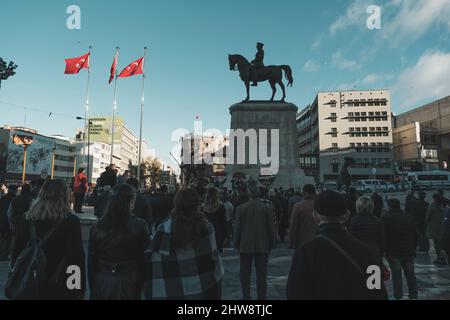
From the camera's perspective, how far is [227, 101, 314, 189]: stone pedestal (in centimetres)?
2297

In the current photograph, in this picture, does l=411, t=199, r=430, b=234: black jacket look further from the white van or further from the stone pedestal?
the white van

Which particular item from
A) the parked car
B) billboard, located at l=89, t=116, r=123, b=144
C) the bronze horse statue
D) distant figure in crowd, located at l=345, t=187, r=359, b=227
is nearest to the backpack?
distant figure in crowd, located at l=345, t=187, r=359, b=227

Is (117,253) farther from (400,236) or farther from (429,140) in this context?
(429,140)

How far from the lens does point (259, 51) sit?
23031mm

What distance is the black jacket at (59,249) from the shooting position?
2.91m

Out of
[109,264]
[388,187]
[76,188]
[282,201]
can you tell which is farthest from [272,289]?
[388,187]

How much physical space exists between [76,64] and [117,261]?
999 inches

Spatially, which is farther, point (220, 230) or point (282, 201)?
point (282, 201)

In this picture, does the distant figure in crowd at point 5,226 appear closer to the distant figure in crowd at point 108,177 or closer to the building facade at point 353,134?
the distant figure in crowd at point 108,177

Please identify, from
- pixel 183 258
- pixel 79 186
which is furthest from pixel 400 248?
pixel 79 186

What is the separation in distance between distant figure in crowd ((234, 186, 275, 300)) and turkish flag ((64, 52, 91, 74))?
2346 centimetres
